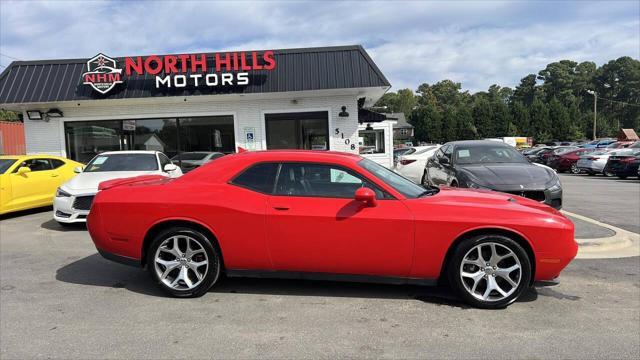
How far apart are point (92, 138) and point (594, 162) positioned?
21.9 metres

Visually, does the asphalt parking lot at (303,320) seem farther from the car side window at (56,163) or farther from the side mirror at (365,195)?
the car side window at (56,163)

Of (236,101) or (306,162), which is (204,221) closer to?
(306,162)

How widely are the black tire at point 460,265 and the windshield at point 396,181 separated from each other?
68cm

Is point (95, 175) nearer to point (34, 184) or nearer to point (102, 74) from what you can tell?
point (34, 184)

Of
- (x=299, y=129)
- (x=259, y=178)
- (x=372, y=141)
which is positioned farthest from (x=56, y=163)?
(x=372, y=141)

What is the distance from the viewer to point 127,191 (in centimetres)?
476

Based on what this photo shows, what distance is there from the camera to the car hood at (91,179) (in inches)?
331

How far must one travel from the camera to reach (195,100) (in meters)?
14.2

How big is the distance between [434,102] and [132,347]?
130 metres

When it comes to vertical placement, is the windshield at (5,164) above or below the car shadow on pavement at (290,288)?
above

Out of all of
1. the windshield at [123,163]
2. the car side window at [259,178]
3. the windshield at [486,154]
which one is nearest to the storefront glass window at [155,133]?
the windshield at [123,163]

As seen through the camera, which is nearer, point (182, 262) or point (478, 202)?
point (478, 202)

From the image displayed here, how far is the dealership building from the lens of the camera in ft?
43.8

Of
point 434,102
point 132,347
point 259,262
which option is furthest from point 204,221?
point 434,102
